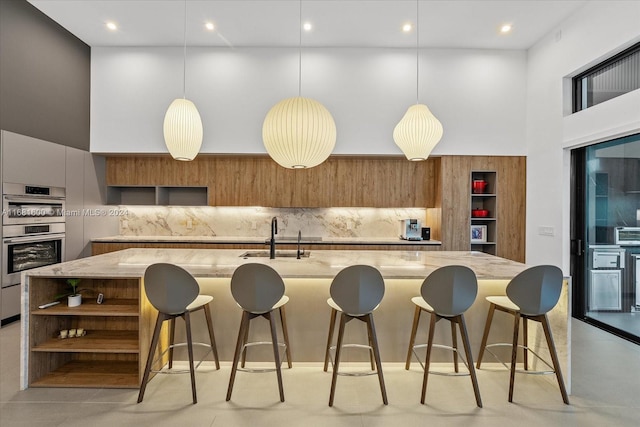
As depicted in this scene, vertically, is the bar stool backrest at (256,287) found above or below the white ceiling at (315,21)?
below

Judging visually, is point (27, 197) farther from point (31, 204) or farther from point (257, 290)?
point (257, 290)

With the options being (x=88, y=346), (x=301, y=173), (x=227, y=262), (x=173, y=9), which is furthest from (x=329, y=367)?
(x=173, y=9)

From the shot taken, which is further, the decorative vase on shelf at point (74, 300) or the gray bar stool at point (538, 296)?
the decorative vase on shelf at point (74, 300)

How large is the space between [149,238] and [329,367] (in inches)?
138

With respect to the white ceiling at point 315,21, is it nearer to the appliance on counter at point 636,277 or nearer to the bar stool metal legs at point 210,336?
the appliance on counter at point 636,277

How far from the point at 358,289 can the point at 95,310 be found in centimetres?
188

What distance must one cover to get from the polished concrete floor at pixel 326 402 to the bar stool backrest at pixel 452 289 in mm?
658

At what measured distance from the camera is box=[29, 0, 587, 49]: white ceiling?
399 cm

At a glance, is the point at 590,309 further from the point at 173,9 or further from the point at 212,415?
the point at 173,9

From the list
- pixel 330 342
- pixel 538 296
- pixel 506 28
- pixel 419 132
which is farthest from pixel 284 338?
pixel 506 28

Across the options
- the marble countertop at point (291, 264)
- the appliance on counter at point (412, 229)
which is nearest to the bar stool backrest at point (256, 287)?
the marble countertop at point (291, 264)

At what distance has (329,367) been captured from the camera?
282cm

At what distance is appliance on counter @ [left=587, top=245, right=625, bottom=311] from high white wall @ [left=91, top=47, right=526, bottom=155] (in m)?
1.77

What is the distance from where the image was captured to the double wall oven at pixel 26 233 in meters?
3.74
